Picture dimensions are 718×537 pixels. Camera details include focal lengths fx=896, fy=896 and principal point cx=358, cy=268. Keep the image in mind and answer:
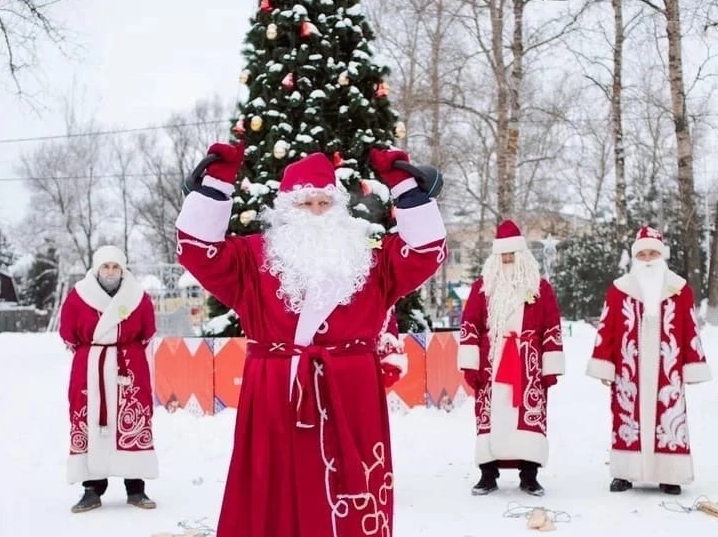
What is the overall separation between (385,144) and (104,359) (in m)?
4.62

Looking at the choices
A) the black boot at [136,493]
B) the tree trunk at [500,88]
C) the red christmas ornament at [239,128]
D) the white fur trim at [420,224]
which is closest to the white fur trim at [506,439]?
the black boot at [136,493]

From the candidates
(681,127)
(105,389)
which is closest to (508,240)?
(105,389)

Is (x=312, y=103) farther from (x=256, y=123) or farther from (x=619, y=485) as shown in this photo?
(x=619, y=485)

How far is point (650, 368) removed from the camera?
654 cm

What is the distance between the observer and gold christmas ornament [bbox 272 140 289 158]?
9500 mm

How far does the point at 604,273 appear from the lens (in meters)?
29.7

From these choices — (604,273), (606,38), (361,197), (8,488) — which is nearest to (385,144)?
(361,197)

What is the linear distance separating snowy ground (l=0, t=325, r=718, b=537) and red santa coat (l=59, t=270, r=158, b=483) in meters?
0.34

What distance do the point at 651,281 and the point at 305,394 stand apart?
12.8 ft

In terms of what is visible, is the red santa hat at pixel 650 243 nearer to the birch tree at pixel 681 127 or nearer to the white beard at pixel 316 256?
the white beard at pixel 316 256

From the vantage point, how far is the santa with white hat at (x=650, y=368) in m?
6.42

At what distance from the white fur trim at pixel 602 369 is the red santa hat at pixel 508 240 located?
1028mm

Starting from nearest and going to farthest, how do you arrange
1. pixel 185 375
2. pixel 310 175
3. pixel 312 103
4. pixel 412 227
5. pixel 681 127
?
pixel 412 227
pixel 310 175
pixel 312 103
pixel 185 375
pixel 681 127

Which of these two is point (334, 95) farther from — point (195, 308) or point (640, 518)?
point (195, 308)
